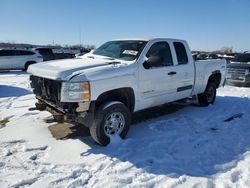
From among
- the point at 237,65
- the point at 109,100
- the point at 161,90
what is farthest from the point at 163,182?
the point at 237,65

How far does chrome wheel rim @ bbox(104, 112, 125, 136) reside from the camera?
197 inches

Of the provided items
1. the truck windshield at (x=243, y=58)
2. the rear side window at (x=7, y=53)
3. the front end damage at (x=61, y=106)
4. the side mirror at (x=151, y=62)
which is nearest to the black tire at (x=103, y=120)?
the front end damage at (x=61, y=106)

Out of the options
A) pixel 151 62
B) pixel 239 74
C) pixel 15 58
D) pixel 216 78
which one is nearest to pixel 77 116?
pixel 151 62

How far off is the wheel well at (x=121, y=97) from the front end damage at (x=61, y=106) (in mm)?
312

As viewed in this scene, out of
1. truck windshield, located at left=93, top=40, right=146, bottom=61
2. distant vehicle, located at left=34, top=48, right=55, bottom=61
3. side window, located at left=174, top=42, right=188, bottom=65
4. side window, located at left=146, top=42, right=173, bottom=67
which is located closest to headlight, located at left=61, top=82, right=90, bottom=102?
truck windshield, located at left=93, top=40, right=146, bottom=61

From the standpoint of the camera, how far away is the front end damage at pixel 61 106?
4723 millimetres

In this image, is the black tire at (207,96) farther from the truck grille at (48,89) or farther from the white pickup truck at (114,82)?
the truck grille at (48,89)

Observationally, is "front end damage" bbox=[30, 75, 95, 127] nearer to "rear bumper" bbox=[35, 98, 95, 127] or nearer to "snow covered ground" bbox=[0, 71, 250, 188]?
"rear bumper" bbox=[35, 98, 95, 127]

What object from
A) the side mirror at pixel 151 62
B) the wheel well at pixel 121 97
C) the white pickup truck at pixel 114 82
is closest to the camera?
the white pickup truck at pixel 114 82

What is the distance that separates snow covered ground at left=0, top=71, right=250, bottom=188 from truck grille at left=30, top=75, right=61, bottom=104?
77 cm

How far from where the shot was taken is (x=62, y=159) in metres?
4.44

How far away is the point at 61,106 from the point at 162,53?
268cm

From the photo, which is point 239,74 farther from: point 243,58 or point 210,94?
point 210,94

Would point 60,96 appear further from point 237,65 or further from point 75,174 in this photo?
point 237,65
